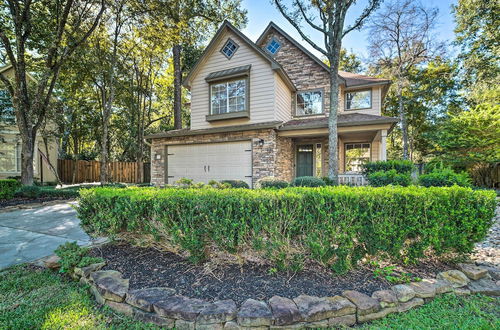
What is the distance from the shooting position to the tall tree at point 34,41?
27.5 feet

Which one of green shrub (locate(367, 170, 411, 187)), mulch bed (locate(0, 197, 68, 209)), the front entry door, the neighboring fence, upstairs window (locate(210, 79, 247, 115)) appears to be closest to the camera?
green shrub (locate(367, 170, 411, 187))

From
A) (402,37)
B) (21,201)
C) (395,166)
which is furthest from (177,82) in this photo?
(402,37)

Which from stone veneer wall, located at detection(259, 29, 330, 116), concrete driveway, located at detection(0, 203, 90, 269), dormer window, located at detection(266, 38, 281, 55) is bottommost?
concrete driveway, located at detection(0, 203, 90, 269)

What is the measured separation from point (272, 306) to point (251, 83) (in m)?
9.15

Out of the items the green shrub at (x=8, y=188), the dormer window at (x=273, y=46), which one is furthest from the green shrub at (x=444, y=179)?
the green shrub at (x=8, y=188)

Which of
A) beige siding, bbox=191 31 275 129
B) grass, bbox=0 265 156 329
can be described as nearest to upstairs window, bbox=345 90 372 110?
beige siding, bbox=191 31 275 129

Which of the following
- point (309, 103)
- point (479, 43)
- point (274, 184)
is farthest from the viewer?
point (479, 43)

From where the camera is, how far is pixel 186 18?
37.7ft

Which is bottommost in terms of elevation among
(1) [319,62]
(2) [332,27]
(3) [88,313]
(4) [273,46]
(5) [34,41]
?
(3) [88,313]

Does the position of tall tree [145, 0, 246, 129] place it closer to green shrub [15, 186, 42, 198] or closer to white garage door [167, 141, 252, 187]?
white garage door [167, 141, 252, 187]

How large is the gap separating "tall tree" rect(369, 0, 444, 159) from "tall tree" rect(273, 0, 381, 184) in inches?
357

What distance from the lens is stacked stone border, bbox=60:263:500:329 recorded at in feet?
6.43

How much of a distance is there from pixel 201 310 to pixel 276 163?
7.38 m

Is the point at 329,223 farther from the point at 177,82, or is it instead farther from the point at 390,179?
the point at 177,82
